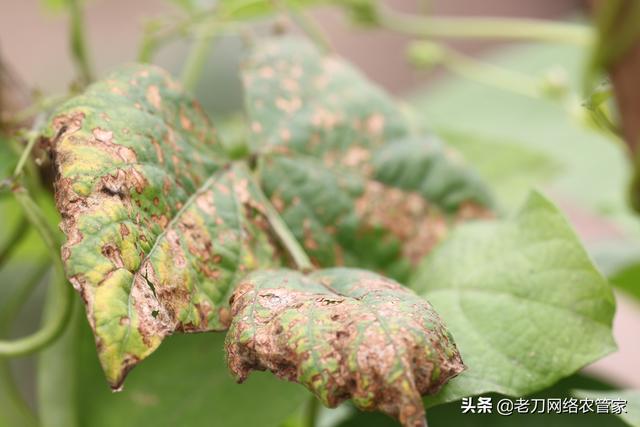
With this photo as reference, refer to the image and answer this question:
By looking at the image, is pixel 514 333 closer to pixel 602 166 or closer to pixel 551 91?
pixel 551 91

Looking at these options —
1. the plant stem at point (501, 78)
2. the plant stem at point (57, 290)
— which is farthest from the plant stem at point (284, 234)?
the plant stem at point (501, 78)

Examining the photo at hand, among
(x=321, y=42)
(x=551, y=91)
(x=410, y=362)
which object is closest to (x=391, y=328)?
(x=410, y=362)

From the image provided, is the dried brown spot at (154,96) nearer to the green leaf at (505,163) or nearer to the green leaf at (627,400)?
the green leaf at (627,400)

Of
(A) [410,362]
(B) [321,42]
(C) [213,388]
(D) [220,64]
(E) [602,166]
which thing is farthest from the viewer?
(D) [220,64]

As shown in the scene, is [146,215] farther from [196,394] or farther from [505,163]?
[505,163]

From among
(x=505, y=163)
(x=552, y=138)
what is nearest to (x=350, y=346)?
(x=505, y=163)

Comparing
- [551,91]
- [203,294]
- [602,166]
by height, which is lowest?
[602,166]
